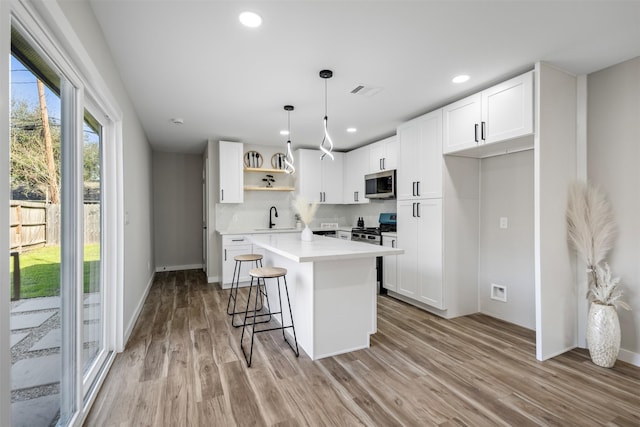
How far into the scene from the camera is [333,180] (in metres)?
5.86

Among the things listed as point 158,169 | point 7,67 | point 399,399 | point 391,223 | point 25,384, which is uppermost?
point 158,169

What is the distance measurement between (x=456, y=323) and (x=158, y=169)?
598cm

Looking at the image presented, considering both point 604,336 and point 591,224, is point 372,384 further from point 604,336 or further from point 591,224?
point 591,224

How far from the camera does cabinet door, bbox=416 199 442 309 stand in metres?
3.51

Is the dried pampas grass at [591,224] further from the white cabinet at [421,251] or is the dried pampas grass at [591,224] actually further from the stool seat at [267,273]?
the stool seat at [267,273]

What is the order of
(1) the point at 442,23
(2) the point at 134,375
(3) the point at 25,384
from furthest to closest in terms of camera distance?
(2) the point at 134,375
(1) the point at 442,23
(3) the point at 25,384

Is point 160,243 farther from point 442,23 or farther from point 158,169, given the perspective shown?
point 442,23

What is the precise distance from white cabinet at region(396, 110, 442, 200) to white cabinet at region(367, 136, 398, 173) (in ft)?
1.47

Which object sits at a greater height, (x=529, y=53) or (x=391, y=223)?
(x=529, y=53)

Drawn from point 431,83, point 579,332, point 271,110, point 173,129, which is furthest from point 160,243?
point 579,332

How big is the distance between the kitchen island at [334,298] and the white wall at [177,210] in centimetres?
434

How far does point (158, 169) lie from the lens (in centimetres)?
625

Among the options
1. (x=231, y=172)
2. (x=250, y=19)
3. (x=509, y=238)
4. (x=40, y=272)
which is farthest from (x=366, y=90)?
(x=231, y=172)

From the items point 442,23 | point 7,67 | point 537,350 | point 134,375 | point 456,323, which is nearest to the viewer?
point 7,67
